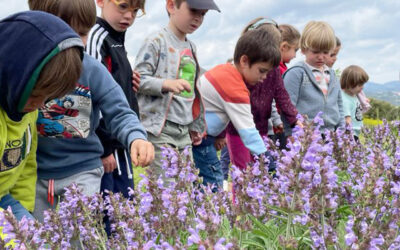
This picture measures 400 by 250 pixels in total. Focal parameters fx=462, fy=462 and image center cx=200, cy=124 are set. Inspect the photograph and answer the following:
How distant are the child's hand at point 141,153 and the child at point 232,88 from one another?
1766 millimetres

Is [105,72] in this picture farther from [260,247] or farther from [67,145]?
[260,247]

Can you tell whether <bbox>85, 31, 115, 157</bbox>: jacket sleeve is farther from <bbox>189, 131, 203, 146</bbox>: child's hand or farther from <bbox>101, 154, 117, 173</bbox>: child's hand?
<bbox>189, 131, 203, 146</bbox>: child's hand

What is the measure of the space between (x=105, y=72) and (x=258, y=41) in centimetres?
191

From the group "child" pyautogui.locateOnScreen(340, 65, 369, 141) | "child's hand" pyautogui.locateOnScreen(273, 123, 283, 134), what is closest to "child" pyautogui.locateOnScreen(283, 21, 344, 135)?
"child's hand" pyautogui.locateOnScreen(273, 123, 283, 134)

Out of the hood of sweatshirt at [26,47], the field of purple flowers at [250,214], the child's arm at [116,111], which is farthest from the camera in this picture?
the child's arm at [116,111]

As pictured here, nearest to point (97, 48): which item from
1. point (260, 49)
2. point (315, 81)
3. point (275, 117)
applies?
point (260, 49)

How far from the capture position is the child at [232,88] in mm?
3953

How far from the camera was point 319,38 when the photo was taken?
5277 millimetres

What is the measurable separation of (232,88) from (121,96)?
1583 millimetres

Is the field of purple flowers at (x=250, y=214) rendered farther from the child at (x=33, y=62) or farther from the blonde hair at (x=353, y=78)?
the blonde hair at (x=353, y=78)

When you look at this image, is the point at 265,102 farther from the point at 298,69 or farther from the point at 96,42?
the point at 96,42

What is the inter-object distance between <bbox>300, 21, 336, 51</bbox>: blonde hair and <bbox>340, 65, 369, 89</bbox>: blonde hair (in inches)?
66.4

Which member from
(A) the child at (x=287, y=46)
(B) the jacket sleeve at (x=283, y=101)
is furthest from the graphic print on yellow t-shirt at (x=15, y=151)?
(A) the child at (x=287, y=46)

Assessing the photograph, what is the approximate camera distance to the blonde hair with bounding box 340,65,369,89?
275 inches
